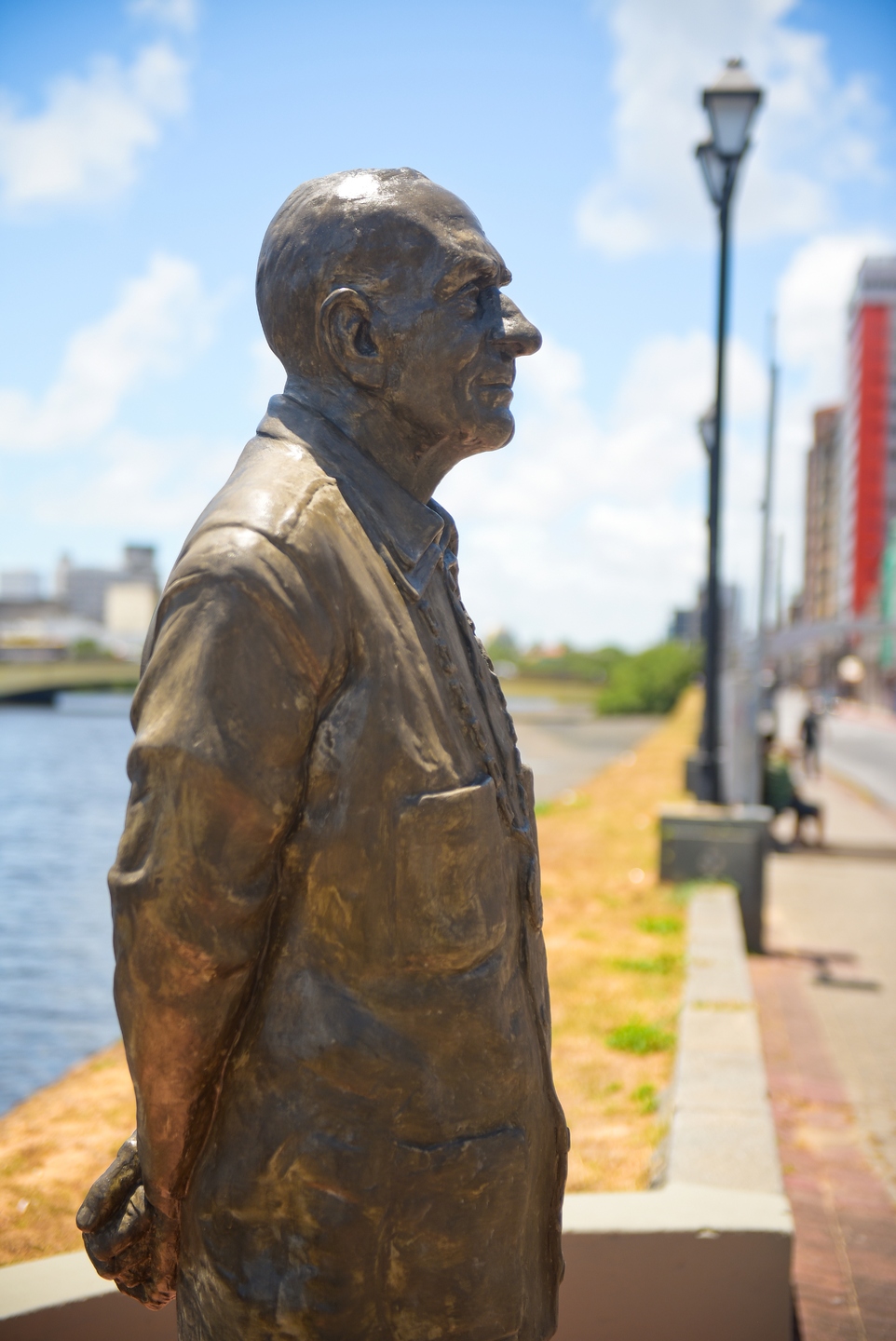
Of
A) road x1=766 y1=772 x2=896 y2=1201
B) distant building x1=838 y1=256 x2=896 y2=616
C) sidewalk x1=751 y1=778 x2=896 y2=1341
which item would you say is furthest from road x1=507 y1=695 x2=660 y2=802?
distant building x1=838 y1=256 x2=896 y2=616

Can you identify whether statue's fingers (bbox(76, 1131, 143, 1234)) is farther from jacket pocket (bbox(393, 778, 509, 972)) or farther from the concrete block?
the concrete block

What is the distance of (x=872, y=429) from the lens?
95.1 metres

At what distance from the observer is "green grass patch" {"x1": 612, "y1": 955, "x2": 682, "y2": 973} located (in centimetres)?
698

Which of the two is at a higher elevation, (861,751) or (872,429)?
(872,429)

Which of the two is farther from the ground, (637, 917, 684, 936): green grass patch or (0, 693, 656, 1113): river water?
(637, 917, 684, 936): green grass patch

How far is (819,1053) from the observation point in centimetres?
676

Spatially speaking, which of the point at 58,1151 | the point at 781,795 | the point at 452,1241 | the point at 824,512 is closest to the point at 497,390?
the point at 452,1241

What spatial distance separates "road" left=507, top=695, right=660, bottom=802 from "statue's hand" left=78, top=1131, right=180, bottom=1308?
14.5 m

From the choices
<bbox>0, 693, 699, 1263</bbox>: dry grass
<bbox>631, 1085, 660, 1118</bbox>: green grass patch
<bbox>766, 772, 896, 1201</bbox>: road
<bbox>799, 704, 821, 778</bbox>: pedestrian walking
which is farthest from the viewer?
<bbox>799, 704, 821, 778</bbox>: pedestrian walking

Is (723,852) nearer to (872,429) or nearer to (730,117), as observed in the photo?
(730,117)

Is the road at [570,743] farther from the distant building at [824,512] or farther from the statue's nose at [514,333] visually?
the distant building at [824,512]

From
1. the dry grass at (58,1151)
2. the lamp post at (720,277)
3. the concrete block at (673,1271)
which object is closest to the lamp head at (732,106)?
the lamp post at (720,277)

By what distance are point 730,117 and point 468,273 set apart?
8.54m

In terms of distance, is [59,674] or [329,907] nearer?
[329,907]
